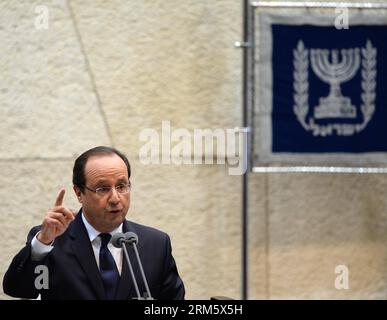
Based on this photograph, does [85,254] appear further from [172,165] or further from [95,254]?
[172,165]

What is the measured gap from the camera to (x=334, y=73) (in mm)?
5820

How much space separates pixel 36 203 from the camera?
19.0 feet

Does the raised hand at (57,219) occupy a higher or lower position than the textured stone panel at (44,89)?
lower

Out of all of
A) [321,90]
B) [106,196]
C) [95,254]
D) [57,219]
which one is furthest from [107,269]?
[321,90]

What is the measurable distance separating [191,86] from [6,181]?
139 centimetres

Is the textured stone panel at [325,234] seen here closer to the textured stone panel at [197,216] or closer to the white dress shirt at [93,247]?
the textured stone panel at [197,216]

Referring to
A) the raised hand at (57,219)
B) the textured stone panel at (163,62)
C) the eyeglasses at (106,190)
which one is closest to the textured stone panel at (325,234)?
the textured stone panel at (163,62)

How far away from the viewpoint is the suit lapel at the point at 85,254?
3.56 meters

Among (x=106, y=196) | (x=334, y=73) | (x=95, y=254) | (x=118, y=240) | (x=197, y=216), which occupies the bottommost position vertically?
(x=197, y=216)

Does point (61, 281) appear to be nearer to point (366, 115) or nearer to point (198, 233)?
point (198, 233)

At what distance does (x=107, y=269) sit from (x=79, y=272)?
0.39 feet

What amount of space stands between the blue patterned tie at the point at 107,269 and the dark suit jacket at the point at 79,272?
1.3 inches

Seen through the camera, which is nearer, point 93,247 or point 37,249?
point 37,249
